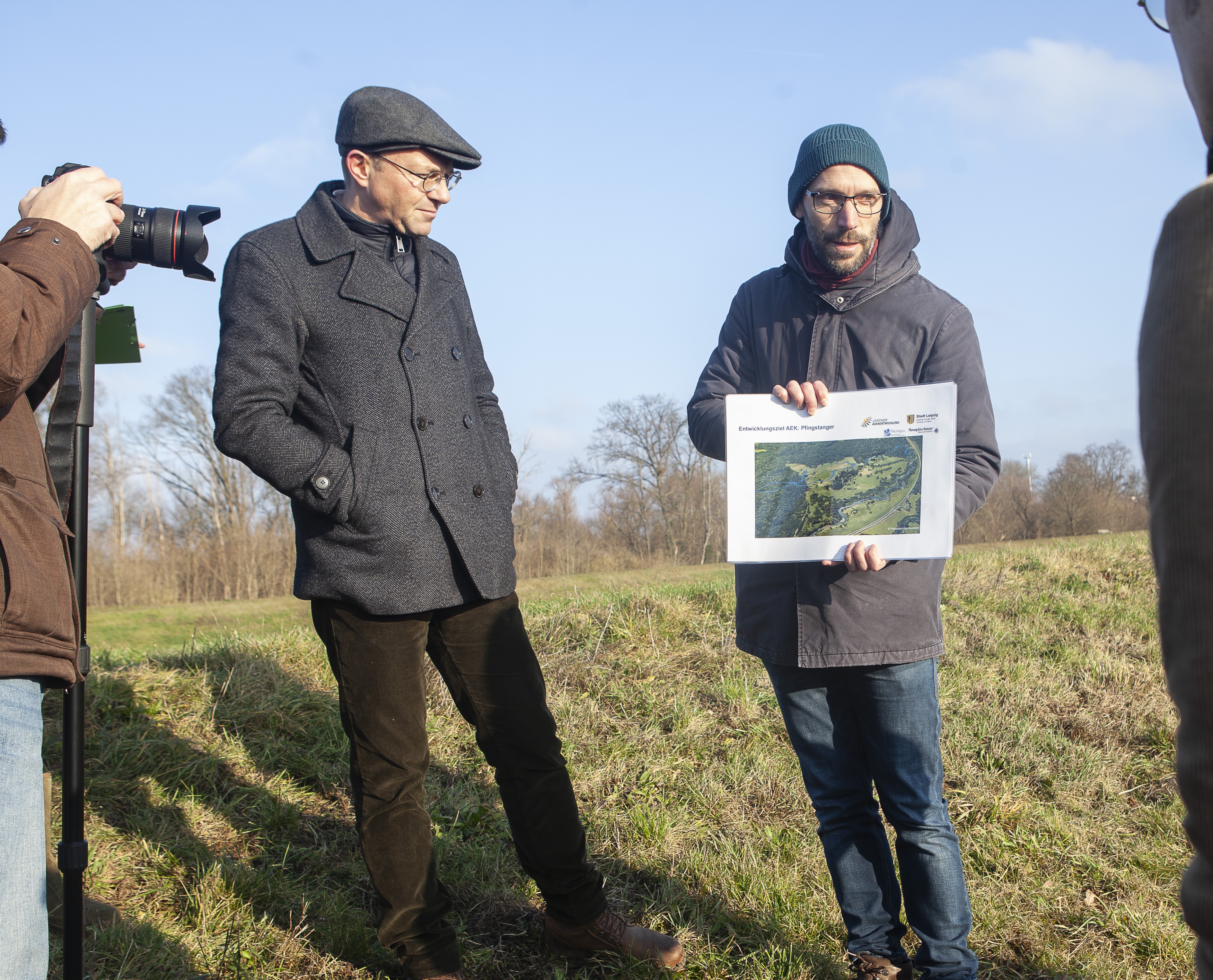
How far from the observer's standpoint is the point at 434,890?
2994 mm

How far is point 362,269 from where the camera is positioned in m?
2.97

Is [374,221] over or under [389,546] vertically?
over

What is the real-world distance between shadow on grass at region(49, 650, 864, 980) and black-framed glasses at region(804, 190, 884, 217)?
2.44 meters

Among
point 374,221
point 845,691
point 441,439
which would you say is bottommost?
point 845,691

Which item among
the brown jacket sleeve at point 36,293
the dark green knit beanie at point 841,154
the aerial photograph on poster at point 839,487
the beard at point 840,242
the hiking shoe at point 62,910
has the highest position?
the dark green knit beanie at point 841,154

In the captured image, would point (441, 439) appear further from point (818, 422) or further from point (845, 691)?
point (845, 691)

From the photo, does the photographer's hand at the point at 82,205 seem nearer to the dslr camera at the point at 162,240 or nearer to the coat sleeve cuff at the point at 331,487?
the dslr camera at the point at 162,240

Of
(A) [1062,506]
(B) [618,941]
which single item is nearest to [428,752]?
(B) [618,941]

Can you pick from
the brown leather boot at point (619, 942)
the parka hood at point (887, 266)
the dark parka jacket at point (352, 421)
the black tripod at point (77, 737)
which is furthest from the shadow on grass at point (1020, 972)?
the black tripod at point (77, 737)

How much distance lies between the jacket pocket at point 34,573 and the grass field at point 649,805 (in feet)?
6.10

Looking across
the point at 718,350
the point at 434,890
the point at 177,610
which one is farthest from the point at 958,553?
the point at 177,610

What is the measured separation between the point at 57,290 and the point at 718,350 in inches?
80.7

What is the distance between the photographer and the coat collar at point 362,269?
2.94 meters

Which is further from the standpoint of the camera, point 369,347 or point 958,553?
Answer: point 958,553
